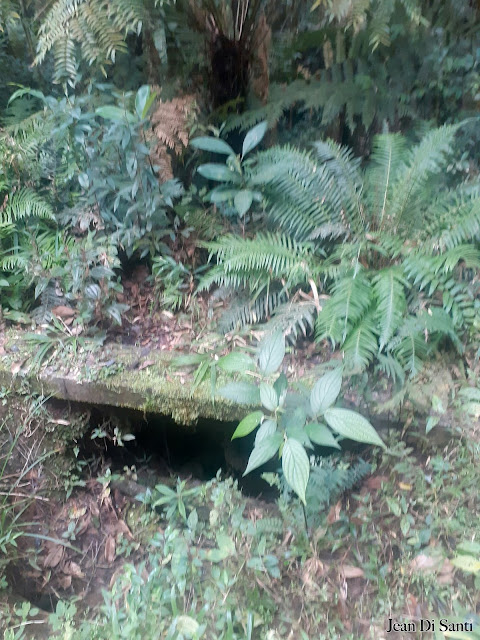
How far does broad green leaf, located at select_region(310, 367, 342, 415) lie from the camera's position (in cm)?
174

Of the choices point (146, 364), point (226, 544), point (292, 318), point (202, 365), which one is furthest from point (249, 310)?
point (226, 544)

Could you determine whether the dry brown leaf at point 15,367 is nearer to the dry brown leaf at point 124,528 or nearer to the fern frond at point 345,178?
the dry brown leaf at point 124,528

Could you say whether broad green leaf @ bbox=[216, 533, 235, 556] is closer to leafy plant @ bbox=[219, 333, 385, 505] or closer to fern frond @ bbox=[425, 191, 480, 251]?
leafy plant @ bbox=[219, 333, 385, 505]

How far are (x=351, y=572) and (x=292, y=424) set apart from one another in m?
0.79

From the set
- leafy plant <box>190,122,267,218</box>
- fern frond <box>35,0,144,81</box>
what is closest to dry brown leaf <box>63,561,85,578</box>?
leafy plant <box>190,122,267,218</box>

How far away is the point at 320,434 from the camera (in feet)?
5.58

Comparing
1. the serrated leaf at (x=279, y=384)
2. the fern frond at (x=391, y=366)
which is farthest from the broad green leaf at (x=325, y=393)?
the fern frond at (x=391, y=366)

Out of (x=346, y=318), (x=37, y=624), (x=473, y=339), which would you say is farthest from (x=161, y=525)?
(x=473, y=339)

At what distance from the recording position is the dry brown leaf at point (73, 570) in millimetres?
2389

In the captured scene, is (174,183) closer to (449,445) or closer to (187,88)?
(187,88)

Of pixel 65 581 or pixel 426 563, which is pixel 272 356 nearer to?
pixel 426 563

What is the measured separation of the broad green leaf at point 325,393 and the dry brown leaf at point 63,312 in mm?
1714

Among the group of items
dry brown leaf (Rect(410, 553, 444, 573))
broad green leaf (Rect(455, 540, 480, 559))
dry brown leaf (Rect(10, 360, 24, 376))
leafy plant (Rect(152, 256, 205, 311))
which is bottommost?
dry brown leaf (Rect(10, 360, 24, 376))

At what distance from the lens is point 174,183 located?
105 inches
